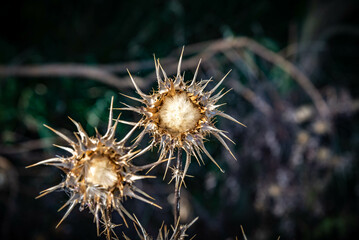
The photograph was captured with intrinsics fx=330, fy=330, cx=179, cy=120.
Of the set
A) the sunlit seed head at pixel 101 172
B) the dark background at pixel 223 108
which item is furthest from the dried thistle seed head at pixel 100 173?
the dark background at pixel 223 108

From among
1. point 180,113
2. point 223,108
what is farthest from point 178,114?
point 223,108

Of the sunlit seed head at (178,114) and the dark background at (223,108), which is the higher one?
the dark background at (223,108)

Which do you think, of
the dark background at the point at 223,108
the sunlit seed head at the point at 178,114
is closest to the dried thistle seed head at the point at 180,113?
the sunlit seed head at the point at 178,114

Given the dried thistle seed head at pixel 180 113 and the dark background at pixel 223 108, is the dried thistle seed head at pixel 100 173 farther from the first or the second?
the dark background at pixel 223 108

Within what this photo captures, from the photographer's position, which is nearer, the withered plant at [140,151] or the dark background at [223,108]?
the withered plant at [140,151]

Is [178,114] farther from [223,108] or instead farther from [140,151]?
[223,108]

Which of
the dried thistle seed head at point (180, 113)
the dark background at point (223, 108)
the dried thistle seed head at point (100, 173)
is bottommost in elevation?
the dried thistle seed head at point (100, 173)

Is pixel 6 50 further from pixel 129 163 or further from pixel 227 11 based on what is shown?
pixel 129 163

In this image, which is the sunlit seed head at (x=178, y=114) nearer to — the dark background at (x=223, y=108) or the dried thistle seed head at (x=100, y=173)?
the dried thistle seed head at (x=100, y=173)
